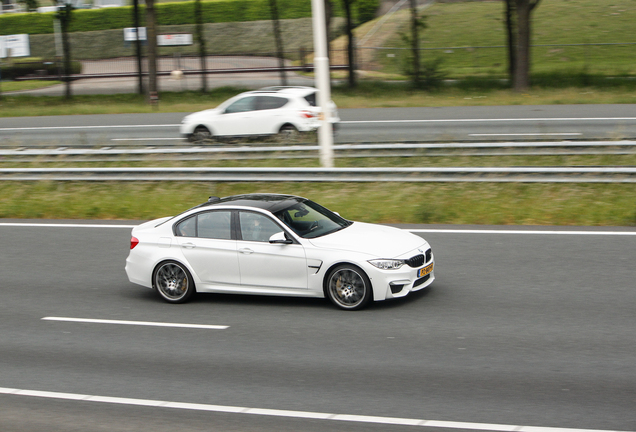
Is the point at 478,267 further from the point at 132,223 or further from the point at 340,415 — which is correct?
the point at 132,223

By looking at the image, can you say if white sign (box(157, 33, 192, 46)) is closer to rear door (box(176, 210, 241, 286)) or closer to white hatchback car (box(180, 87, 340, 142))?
white hatchback car (box(180, 87, 340, 142))

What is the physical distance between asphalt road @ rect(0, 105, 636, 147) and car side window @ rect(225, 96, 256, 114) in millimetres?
2246

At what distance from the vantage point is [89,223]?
14.5 m

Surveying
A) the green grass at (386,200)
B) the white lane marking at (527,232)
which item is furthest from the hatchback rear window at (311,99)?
the white lane marking at (527,232)

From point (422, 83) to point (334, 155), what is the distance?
1935cm

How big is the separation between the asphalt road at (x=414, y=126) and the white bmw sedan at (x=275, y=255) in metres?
7.92

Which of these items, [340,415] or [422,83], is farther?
[422,83]

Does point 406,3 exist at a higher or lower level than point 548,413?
higher

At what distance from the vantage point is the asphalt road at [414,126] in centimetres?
1784

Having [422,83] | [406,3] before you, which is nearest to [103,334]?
[422,83]

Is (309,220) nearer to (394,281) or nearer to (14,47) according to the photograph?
(394,281)

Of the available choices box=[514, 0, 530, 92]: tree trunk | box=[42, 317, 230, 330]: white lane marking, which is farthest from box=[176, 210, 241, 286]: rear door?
box=[514, 0, 530, 92]: tree trunk

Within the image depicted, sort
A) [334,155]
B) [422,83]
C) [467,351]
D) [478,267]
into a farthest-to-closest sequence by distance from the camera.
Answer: [422,83] < [334,155] < [478,267] < [467,351]

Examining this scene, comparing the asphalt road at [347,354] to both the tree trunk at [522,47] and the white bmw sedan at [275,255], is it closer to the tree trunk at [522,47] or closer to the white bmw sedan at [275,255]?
the white bmw sedan at [275,255]
